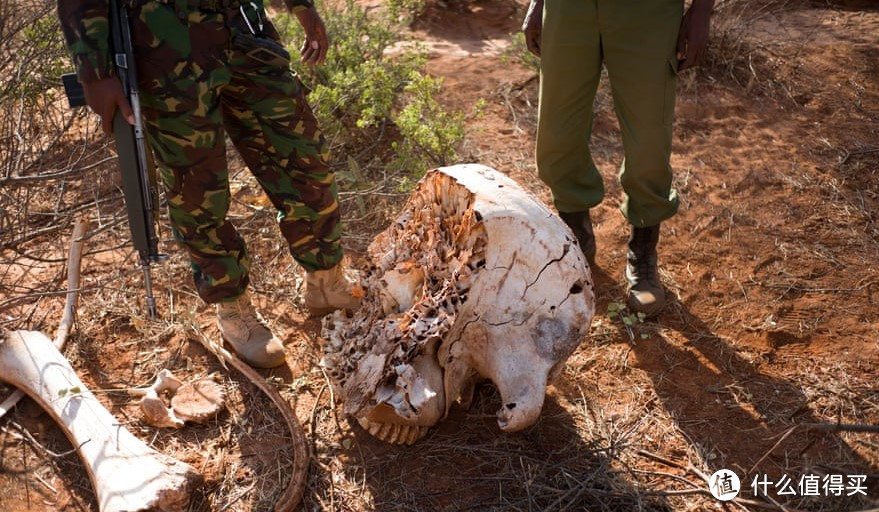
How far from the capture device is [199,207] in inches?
96.3

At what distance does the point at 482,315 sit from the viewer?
204 cm

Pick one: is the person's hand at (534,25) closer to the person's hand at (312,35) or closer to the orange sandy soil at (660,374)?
the person's hand at (312,35)

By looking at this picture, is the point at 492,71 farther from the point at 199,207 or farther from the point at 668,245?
the point at 199,207

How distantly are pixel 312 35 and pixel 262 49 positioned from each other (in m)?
0.40

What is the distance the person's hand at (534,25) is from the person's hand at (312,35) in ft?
2.80

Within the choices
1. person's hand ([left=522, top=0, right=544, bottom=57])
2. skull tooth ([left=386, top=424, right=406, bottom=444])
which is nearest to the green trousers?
person's hand ([left=522, top=0, right=544, bottom=57])

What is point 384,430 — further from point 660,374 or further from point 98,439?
point 660,374

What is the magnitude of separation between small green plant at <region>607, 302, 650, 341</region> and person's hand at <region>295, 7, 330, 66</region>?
1.59 metres

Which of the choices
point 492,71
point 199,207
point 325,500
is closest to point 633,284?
point 325,500

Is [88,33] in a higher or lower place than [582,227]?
higher

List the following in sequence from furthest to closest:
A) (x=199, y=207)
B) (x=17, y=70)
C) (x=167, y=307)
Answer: (x=17, y=70)
(x=167, y=307)
(x=199, y=207)

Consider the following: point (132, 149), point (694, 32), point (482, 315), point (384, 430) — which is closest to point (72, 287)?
point (132, 149)

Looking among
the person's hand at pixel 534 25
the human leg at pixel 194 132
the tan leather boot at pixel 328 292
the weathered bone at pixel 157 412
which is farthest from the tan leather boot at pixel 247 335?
the person's hand at pixel 534 25

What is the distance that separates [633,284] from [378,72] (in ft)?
6.42
